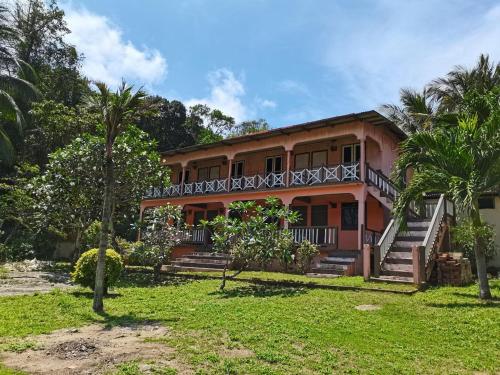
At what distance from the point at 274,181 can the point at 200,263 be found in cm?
501

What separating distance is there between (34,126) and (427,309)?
29960 mm

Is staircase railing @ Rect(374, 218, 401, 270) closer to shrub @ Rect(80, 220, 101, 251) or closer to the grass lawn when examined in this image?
the grass lawn

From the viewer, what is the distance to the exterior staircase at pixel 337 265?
15100 mm

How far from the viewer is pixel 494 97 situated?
1045 centimetres

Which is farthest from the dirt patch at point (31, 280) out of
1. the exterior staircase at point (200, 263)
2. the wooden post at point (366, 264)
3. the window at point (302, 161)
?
the window at point (302, 161)

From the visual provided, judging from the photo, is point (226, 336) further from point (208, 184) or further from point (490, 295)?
point (208, 184)

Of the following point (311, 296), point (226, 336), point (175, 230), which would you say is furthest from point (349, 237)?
point (226, 336)

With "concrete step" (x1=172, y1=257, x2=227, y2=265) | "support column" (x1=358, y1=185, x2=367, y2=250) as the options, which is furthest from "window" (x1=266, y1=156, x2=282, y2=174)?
"support column" (x1=358, y1=185, x2=367, y2=250)

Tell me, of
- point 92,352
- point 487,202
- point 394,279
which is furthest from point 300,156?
point 92,352

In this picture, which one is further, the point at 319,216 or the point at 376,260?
the point at 319,216

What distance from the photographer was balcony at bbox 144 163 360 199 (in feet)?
59.3

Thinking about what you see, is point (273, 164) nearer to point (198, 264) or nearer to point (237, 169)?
→ point (237, 169)

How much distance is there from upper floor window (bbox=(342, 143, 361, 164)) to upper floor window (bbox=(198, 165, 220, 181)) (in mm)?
8232

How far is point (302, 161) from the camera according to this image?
858 inches
